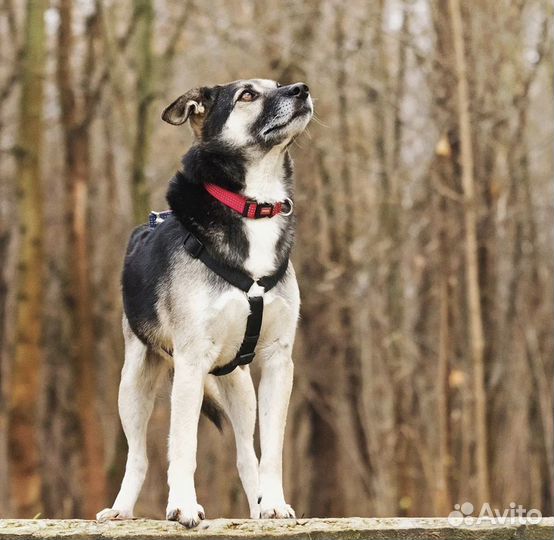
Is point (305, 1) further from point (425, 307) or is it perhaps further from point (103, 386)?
point (103, 386)

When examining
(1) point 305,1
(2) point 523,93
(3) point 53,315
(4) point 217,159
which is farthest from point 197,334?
(3) point 53,315

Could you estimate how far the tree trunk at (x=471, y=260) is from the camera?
429 inches

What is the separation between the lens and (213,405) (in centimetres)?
586

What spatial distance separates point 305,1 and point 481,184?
4710 millimetres

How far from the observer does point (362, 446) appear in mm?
16469

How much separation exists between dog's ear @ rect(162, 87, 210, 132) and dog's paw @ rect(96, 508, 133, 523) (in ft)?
6.60

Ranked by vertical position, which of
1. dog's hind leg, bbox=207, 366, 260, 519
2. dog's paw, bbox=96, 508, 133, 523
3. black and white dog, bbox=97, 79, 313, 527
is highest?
black and white dog, bbox=97, 79, 313, 527

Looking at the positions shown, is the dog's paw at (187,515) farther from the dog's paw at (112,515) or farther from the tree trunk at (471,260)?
the tree trunk at (471,260)

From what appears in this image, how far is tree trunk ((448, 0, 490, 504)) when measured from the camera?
1090 centimetres

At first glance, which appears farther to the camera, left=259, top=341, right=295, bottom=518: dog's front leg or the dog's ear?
the dog's ear

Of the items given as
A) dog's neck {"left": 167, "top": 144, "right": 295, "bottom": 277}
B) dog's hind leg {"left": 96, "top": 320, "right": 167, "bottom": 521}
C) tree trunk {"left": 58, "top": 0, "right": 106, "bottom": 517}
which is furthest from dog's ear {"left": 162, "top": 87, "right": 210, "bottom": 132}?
tree trunk {"left": 58, "top": 0, "right": 106, "bottom": 517}

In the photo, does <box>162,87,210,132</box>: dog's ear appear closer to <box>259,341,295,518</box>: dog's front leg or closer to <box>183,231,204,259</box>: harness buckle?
<box>183,231,204,259</box>: harness buckle

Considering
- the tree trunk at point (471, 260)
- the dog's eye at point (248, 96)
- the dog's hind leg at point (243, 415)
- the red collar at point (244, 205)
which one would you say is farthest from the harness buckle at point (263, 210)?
the tree trunk at point (471, 260)

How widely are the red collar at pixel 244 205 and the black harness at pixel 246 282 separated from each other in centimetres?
25
